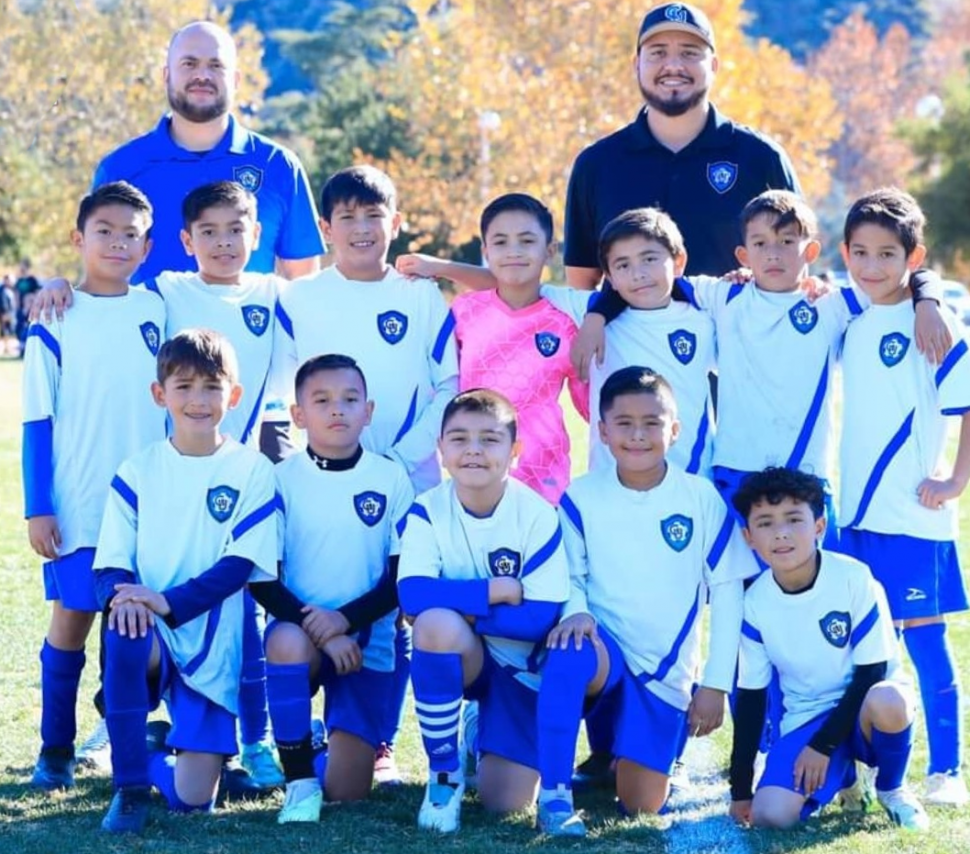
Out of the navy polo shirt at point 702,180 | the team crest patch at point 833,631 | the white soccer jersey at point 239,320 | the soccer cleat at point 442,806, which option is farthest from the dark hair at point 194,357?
the team crest patch at point 833,631

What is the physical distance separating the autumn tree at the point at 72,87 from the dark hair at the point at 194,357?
2911 centimetres

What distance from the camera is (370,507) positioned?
4996 millimetres

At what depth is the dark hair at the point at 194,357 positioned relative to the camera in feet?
15.7

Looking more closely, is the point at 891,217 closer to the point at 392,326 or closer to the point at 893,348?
the point at 893,348

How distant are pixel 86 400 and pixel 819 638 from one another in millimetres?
2413

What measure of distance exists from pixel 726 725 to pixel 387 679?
1.55m

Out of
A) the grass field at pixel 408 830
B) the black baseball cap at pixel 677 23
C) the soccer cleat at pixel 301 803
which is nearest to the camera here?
the grass field at pixel 408 830

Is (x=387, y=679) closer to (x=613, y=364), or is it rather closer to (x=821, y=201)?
(x=613, y=364)

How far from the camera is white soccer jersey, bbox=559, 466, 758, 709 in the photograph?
484 cm

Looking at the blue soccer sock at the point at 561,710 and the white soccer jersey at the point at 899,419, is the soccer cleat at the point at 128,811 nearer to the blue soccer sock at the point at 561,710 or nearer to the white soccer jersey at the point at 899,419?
the blue soccer sock at the point at 561,710

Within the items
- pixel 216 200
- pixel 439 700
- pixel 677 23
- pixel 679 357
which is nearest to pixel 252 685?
pixel 439 700

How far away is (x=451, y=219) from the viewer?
29016mm

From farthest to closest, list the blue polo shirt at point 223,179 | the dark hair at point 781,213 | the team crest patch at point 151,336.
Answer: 1. the blue polo shirt at point 223,179
2. the team crest patch at point 151,336
3. the dark hair at point 781,213

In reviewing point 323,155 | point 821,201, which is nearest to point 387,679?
point 323,155
